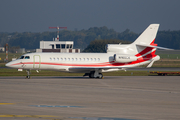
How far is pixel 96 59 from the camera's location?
1383 inches

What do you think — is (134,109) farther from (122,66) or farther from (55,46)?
(55,46)

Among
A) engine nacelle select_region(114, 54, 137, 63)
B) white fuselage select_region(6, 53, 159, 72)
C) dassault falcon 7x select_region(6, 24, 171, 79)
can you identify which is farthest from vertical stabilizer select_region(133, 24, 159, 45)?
white fuselage select_region(6, 53, 159, 72)

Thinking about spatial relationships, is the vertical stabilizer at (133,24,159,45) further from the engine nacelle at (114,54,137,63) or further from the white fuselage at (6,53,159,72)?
the white fuselage at (6,53,159,72)

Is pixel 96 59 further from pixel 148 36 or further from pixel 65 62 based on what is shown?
pixel 148 36

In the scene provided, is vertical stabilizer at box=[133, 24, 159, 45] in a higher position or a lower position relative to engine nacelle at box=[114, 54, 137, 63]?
higher

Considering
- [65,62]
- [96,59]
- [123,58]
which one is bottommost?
[65,62]

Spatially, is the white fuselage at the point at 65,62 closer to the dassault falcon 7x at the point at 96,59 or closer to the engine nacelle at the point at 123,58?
the dassault falcon 7x at the point at 96,59

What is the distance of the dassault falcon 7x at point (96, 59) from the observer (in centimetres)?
3362

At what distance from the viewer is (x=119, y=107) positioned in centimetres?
1505

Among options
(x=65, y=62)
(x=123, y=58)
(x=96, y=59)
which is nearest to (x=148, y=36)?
(x=123, y=58)

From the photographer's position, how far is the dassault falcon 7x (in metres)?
33.6

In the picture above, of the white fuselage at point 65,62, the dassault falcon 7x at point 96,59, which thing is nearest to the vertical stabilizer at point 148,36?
the dassault falcon 7x at point 96,59

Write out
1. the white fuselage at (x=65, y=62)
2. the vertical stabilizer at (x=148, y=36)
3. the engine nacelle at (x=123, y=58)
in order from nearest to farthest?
the white fuselage at (x=65, y=62) < the engine nacelle at (x=123, y=58) < the vertical stabilizer at (x=148, y=36)

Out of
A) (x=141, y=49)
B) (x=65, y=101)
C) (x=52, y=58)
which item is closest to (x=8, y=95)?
(x=65, y=101)
